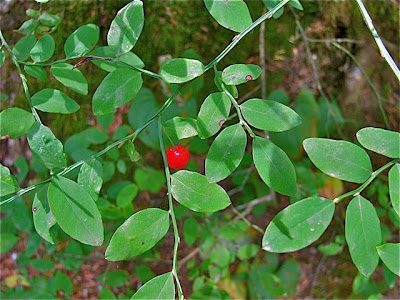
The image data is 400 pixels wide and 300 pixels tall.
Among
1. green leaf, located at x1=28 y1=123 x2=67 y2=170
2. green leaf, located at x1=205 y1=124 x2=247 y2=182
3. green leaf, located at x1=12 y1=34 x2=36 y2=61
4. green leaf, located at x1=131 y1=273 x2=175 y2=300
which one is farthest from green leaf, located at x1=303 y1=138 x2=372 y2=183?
green leaf, located at x1=12 y1=34 x2=36 y2=61

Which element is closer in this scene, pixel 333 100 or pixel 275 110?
pixel 275 110

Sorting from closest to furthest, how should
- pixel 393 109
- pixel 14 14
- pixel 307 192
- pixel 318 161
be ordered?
A: pixel 318 161 → pixel 307 192 → pixel 14 14 → pixel 393 109

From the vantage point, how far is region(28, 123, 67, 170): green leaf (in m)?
0.89

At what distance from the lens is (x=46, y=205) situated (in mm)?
967

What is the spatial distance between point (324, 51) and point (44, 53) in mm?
1411

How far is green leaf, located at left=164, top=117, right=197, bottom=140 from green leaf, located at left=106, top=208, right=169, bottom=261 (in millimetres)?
185

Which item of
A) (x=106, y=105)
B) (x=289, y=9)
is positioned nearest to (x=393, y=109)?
(x=289, y=9)

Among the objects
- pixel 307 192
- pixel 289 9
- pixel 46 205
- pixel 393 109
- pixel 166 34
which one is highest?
pixel 289 9

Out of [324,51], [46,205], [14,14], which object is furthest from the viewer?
[324,51]

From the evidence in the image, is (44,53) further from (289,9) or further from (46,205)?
(289,9)

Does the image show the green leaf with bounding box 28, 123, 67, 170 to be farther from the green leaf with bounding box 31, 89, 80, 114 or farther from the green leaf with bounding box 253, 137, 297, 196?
the green leaf with bounding box 253, 137, 297, 196

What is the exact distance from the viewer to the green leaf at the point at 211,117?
0.89 metres

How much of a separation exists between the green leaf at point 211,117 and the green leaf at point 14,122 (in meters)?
0.41

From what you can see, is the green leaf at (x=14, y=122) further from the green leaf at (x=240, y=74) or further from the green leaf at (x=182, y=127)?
the green leaf at (x=240, y=74)
